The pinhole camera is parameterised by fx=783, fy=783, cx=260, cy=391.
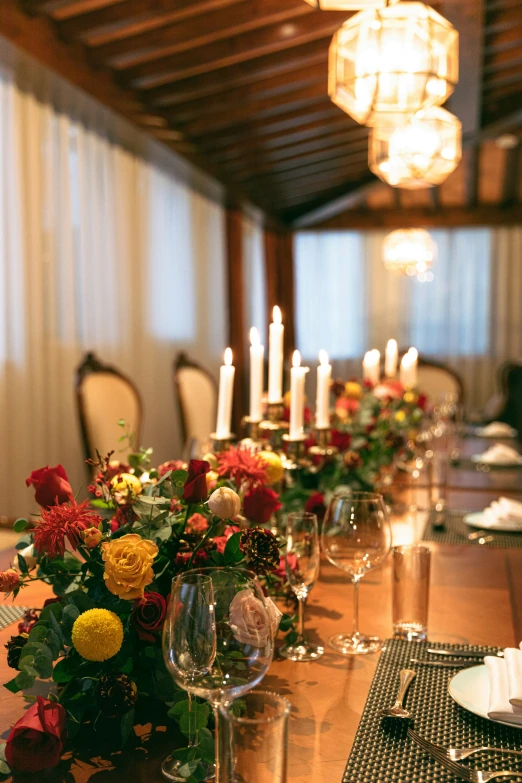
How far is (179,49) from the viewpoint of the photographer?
11.0 feet

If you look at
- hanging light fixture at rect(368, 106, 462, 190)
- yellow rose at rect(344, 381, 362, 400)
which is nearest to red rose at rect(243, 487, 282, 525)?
yellow rose at rect(344, 381, 362, 400)

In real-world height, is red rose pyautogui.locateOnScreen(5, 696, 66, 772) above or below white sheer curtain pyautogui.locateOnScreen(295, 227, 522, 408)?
below

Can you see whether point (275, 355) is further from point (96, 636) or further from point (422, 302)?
point (422, 302)

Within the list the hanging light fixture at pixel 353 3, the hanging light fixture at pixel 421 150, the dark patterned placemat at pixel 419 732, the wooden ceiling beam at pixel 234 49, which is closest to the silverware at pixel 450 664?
the dark patterned placemat at pixel 419 732

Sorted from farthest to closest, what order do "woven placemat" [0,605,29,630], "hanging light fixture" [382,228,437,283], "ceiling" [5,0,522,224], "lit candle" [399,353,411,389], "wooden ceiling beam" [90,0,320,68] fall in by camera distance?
"hanging light fixture" [382,228,437,283]
"wooden ceiling beam" [90,0,320,68]
"ceiling" [5,0,522,224]
"lit candle" [399,353,411,389]
"woven placemat" [0,605,29,630]

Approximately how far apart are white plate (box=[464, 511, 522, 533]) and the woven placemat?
1017 mm

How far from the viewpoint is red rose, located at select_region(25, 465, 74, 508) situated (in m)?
0.94

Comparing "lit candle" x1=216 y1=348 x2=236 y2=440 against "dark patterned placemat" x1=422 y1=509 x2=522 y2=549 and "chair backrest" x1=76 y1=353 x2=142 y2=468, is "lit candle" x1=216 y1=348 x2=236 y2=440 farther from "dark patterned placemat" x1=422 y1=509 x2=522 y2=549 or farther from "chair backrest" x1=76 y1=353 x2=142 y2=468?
"chair backrest" x1=76 y1=353 x2=142 y2=468

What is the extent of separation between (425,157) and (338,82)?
0.86 meters

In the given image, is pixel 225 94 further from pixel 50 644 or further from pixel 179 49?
pixel 50 644

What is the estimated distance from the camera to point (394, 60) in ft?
6.47

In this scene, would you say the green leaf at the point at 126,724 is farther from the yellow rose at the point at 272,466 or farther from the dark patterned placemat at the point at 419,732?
the yellow rose at the point at 272,466

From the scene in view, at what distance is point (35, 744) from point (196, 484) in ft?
1.03

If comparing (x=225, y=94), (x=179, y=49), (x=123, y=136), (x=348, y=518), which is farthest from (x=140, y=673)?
(x=123, y=136)
